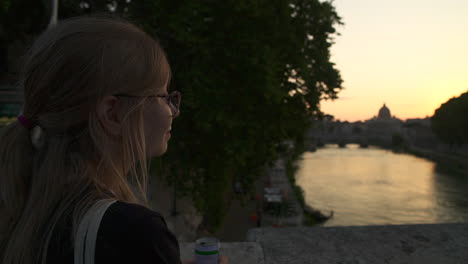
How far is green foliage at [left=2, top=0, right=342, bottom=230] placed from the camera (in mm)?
8602

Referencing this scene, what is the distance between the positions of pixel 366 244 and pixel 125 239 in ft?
7.01

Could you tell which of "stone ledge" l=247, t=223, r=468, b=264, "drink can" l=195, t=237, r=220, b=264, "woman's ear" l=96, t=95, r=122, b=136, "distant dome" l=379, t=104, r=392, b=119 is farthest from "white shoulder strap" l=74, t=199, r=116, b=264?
"distant dome" l=379, t=104, r=392, b=119

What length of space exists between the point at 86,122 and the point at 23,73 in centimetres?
22

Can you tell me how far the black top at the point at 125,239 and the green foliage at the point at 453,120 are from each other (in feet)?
188

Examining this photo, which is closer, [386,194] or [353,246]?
[353,246]

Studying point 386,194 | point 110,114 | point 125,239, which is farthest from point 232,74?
point 386,194

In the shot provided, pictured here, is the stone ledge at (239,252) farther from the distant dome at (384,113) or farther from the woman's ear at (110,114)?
the distant dome at (384,113)

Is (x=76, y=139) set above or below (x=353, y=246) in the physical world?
A: above

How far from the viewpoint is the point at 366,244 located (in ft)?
8.59

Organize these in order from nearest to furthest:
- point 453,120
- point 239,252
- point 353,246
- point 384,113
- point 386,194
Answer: point 239,252 < point 353,246 < point 386,194 < point 453,120 < point 384,113

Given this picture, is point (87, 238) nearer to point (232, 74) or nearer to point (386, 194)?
point (232, 74)

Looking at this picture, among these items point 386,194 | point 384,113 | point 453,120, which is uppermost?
point 384,113

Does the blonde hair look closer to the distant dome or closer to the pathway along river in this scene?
the pathway along river

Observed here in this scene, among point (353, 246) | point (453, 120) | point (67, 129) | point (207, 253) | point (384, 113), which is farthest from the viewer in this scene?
point (384, 113)
